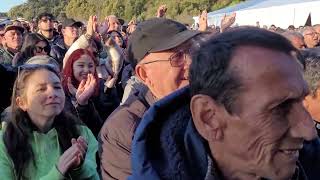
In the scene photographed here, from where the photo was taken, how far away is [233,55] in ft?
4.40

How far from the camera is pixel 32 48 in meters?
5.52

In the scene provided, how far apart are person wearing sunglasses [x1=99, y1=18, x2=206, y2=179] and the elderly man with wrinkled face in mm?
730

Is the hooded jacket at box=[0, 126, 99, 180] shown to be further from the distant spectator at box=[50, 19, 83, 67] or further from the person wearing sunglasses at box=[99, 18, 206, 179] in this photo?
the distant spectator at box=[50, 19, 83, 67]

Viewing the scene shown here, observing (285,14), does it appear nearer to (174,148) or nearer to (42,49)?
(42,49)

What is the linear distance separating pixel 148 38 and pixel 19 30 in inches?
177

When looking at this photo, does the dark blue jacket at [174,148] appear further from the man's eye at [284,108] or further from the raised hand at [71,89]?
the raised hand at [71,89]

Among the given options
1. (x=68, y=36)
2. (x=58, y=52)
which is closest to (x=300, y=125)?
(x=58, y=52)

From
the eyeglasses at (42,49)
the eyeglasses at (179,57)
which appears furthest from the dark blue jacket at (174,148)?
the eyeglasses at (42,49)

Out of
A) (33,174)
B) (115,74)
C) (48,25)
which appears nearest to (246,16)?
(48,25)

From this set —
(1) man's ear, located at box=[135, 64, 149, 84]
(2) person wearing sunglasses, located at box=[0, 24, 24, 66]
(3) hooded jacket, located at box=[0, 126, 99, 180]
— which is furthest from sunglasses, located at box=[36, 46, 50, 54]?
(1) man's ear, located at box=[135, 64, 149, 84]

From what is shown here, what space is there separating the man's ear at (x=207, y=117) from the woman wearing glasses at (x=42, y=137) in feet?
4.93

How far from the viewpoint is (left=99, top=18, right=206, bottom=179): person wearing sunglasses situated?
2252mm

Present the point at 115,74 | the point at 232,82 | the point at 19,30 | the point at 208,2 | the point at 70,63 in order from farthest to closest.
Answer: the point at 208,2 < the point at 19,30 < the point at 115,74 < the point at 70,63 < the point at 232,82

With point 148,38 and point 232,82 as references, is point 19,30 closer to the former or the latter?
point 148,38
